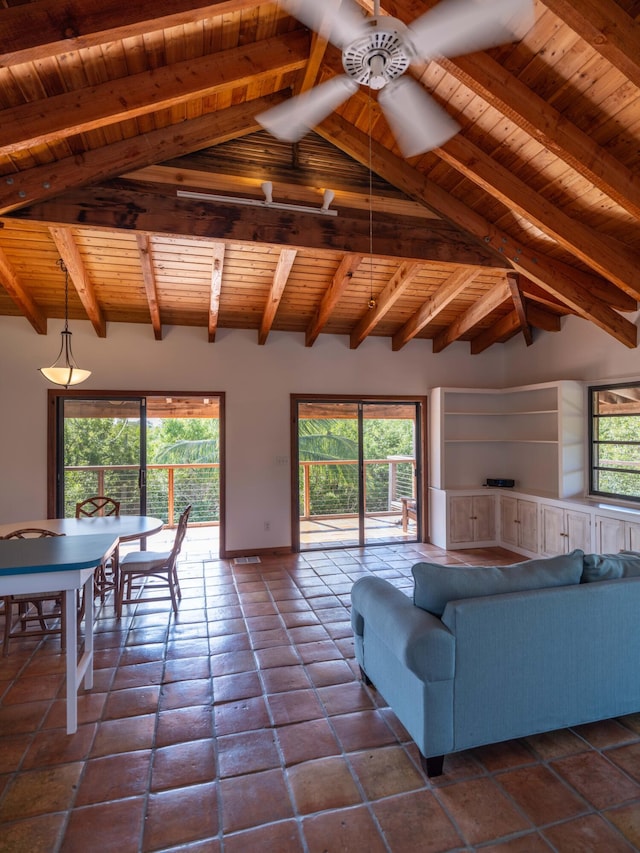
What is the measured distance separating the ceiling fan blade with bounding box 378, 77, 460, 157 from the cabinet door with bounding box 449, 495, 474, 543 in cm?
466

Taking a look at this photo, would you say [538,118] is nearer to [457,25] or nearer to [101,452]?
[457,25]

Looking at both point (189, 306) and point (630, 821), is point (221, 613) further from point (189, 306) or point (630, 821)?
point (189, 306)

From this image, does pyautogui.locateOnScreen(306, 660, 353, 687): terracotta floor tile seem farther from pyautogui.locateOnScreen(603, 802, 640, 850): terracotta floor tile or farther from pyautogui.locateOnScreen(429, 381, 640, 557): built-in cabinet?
pyautogui.locateOnScreen(429, 381, 640, 557): built-in cabinet

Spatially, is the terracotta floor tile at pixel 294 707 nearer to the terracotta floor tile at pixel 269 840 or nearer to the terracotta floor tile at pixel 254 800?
the terracotta floor tile at pixel 254 800

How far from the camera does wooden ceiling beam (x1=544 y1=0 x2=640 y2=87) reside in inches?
88.0

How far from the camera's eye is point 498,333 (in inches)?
247

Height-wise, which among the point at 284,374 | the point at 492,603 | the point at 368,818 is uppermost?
the point at 284,374

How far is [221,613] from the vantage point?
406cm

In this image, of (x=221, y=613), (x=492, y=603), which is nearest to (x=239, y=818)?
(x=492, y=603)

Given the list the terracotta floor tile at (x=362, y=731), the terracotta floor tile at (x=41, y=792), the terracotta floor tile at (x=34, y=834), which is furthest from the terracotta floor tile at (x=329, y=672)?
the terracotta floor tile at (x=34, y=834)

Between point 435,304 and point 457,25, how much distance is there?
3.74 meters

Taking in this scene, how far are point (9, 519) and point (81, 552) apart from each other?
355cm

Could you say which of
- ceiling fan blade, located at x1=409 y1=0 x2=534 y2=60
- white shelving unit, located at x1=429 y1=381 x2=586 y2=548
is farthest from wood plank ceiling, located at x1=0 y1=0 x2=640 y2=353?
white shelving unit, located at x1=429 y1=381 x2=586 y2=548

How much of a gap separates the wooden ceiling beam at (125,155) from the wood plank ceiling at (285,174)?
0.04 feet
